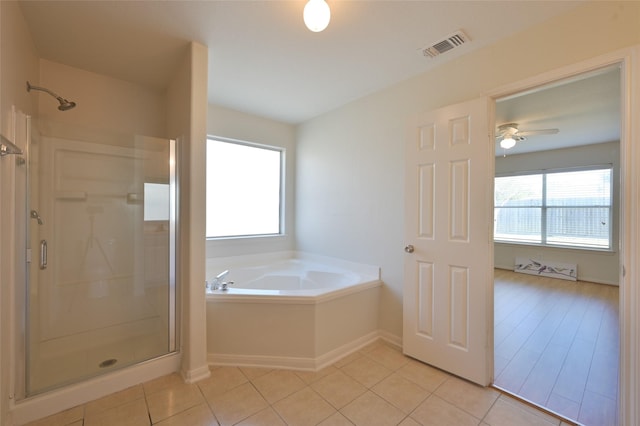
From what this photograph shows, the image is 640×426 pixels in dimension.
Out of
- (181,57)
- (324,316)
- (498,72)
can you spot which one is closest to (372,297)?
(324,316)

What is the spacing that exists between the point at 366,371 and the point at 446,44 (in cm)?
254

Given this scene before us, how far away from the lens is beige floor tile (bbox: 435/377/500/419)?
5.28 feet

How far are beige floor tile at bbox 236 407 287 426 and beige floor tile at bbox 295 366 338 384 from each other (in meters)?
0.38

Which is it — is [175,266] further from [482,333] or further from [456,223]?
[482,333]

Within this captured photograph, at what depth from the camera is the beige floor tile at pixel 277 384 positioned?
173 cm

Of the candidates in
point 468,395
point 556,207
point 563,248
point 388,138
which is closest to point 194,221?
point 388,138

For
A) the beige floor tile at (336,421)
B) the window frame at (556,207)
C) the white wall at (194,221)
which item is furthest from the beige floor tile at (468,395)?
the window frame at (556,207)

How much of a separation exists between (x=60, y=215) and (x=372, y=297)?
8.94 ft

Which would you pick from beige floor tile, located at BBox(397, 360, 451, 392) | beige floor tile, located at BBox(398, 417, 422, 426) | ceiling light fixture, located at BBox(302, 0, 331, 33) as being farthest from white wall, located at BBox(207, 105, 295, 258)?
beige floor tile, located at BBox(398, 417, 422, 426)

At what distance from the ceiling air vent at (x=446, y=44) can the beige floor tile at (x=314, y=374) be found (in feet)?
8.46

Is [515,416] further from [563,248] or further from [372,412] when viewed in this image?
[563,248]

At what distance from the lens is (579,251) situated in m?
4.64

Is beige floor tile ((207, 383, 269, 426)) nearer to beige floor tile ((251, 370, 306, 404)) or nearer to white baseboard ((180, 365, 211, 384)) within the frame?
beige floor tile ((251, 370, 306, 404))

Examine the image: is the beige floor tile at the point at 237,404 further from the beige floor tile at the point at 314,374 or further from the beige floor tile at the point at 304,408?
the beige floor tile at the point at 314,374
